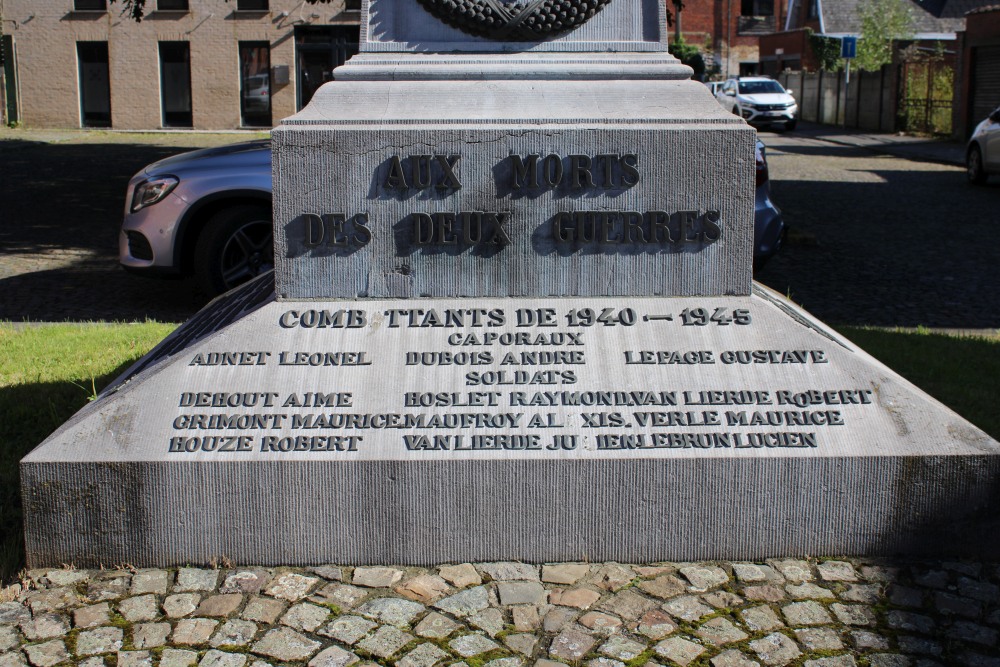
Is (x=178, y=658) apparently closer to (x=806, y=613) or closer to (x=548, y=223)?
(x=806, y=613)

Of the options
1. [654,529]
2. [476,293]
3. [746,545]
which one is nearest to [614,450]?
[654,529]

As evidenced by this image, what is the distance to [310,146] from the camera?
4.21 m

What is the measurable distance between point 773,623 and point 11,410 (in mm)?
3882

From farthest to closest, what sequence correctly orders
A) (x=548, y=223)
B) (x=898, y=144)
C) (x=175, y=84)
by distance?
(x=175, y=84), (x=898, y=144), (x=548, y=223)

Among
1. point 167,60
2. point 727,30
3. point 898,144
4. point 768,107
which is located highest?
point 727,30

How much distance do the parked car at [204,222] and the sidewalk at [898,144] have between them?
59.4 ft

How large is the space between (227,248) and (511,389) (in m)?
4.69

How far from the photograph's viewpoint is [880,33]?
38781mm

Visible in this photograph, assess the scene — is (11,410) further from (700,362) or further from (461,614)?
(700,362)

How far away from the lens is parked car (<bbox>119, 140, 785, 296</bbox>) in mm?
8023

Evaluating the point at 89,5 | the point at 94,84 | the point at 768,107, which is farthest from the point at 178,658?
the point at 768,107

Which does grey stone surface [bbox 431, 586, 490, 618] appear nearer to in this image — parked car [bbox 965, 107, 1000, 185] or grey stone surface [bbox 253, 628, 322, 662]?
grey stone surface [bbox 253, 628, 322, 662]

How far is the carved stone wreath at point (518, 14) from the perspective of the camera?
483 centimetres

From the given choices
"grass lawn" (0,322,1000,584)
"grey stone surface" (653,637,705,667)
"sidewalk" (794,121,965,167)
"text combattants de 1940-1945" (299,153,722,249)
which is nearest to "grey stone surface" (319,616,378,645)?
"grey stone surface" (653,637,705,667)
